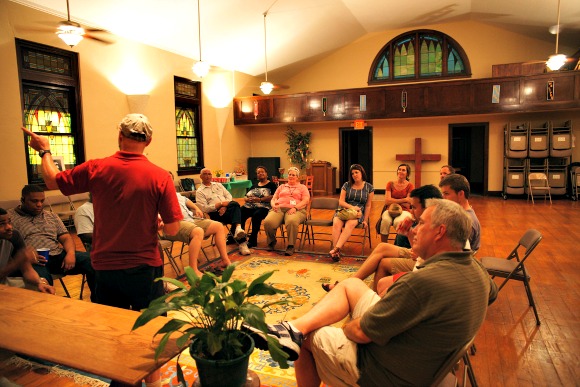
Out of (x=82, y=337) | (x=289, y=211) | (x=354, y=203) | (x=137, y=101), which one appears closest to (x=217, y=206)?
(x=289, y=211)

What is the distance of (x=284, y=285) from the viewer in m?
4.09

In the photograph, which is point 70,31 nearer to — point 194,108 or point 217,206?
point 217,206

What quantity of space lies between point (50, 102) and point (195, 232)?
4114 millimetres

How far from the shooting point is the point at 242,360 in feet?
4.07

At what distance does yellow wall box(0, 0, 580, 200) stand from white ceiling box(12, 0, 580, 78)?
0.29m

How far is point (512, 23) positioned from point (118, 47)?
8791 millimetres

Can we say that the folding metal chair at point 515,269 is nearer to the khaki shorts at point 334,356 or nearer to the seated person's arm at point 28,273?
the khaki shorts at point 334,356

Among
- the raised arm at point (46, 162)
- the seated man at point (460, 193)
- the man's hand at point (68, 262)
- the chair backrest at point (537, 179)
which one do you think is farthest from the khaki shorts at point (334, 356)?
the chair backrest at point (537, 179)

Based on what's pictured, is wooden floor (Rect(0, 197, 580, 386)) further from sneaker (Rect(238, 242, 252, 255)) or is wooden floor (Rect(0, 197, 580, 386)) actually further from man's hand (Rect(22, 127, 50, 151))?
man's hand (Rect(22, 127, 50, 151))

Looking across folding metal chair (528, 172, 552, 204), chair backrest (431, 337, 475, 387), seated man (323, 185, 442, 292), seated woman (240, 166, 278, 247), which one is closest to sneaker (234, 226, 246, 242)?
seated woman (240, 166, 278, 247)

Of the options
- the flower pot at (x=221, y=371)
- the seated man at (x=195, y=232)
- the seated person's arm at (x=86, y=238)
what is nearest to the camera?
the flower pot at (x=221, y=371)

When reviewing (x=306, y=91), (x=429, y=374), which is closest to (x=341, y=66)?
(x=306, y=91)

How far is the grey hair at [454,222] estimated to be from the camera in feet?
5.66

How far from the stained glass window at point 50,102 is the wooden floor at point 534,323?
10.4 feet
